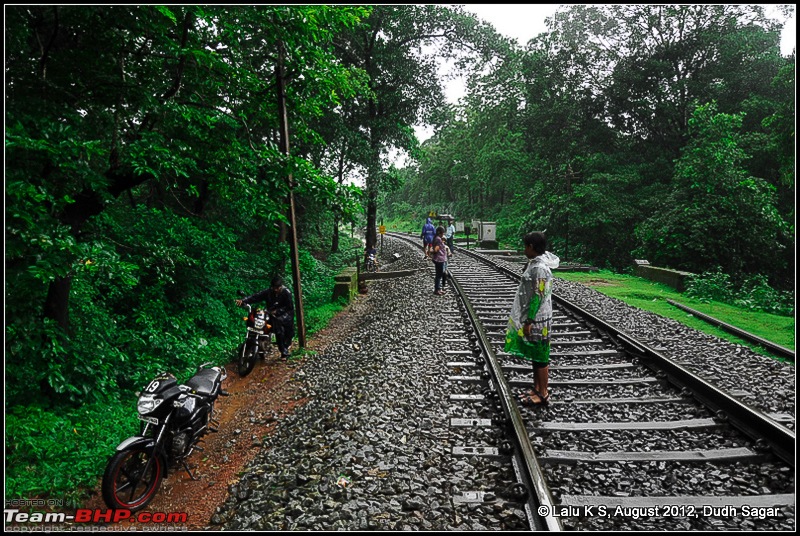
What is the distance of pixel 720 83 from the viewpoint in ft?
72.3

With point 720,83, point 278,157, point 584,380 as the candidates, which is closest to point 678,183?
point 720,83

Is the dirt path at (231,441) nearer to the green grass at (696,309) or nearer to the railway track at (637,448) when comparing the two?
the railway track at (637,448)

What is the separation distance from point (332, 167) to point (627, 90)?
62.0ft

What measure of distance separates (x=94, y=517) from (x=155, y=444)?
684 mm

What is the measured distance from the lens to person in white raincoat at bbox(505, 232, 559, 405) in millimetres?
4441

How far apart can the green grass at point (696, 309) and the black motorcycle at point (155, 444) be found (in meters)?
8.01

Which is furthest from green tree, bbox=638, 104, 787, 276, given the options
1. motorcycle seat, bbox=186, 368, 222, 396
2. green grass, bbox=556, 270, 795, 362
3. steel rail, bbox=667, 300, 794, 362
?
motorcycle seat, bbox=186, 368, 222, 396

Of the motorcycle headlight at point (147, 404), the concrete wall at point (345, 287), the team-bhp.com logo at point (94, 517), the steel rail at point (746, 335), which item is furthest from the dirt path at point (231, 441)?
the steel rail at point (746, 335)

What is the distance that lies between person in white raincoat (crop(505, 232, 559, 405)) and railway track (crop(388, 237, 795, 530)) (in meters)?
0.31

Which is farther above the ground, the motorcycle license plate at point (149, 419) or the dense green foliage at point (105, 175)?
the dense green foliage at point (105, 175)

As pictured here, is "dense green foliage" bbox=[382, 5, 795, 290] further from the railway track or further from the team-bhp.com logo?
the team-bhp.com logo

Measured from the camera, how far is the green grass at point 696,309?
24.0ft

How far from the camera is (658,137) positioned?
2525 cm

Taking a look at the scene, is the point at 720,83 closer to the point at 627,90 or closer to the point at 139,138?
the point at 627,90
